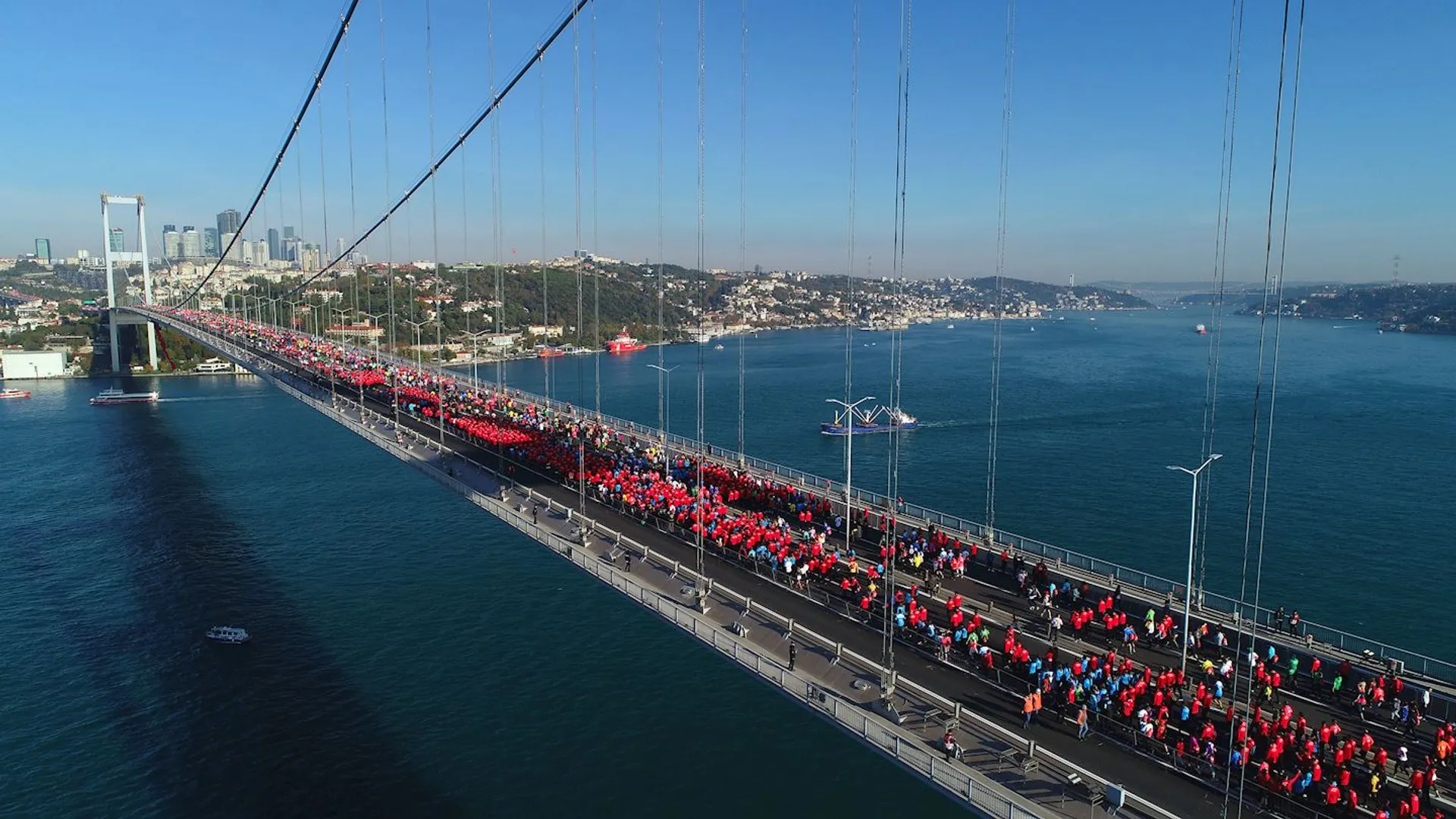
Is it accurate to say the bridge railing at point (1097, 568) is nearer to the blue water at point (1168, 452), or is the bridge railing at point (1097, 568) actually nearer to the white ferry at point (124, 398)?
the blue water at point (1168, 452)

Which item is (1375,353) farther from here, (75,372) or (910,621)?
(75,372)

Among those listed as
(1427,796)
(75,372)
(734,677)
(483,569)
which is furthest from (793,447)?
(75,372)

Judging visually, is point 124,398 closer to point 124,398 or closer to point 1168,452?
point 124,398

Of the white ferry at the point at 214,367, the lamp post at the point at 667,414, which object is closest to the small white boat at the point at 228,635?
the lamp post at the point at 667,414

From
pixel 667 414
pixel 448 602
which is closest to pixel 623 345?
pixel 667 414

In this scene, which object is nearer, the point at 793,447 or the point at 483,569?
the point at 483,569

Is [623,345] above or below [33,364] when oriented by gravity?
above
